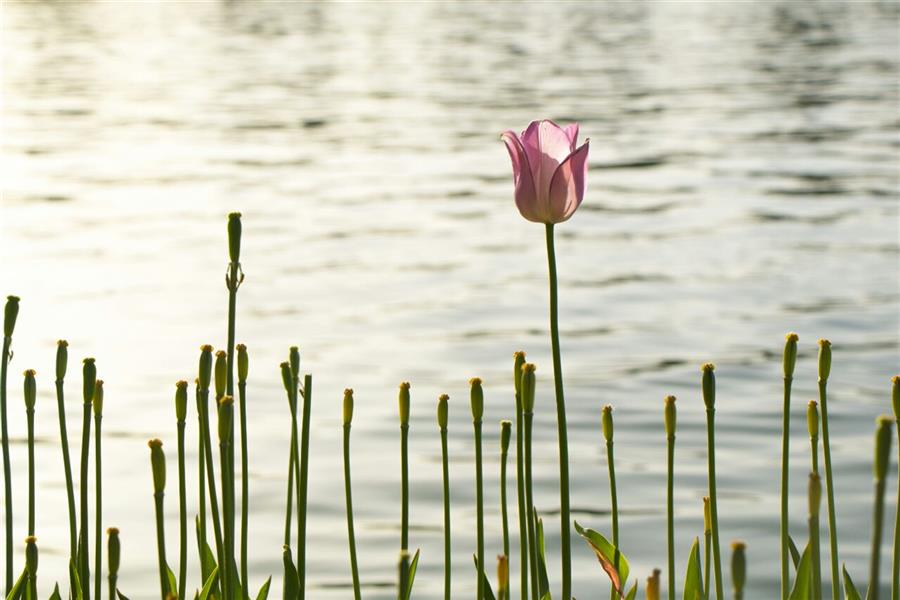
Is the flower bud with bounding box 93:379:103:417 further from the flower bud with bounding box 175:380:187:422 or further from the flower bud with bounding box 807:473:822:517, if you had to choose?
the flower bud with bounding box 807:473:822:517

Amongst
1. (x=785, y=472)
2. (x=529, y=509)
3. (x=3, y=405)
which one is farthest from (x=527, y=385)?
(x=3, y=405)

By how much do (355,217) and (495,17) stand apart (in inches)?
1365

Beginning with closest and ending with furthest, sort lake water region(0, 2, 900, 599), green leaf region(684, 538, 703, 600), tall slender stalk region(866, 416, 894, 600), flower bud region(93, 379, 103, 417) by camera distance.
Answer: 1. tall slender stalk region(866, 416, 894, 600)
2. flower bud region(93, 379, 103, 417)
3. green leaf region(684, 538, 703, 600)
4. lake water region(0, 2, 900, 599)

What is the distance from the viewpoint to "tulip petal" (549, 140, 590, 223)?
8.53ft

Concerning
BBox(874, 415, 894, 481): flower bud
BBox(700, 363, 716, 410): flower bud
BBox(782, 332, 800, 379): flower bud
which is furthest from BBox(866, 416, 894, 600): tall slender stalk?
BBox(782, 332, 800, 379): flower bud

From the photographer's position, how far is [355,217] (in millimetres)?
13797

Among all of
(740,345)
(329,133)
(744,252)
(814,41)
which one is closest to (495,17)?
(814,41)

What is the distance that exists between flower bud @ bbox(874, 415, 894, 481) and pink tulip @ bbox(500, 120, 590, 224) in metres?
0.89

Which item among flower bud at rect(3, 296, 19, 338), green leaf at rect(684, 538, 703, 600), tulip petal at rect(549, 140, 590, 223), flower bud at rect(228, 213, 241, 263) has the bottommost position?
green leaf at rect(684, 538, 703, 600)

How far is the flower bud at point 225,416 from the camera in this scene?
222 centimetres

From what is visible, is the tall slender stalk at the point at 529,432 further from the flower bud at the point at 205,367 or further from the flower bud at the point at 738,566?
the flower bud at the point at 738,566

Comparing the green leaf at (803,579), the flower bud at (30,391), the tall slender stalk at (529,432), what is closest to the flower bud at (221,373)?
the flower bud at (30,391)

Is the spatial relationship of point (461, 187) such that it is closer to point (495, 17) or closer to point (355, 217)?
point (355, 217)

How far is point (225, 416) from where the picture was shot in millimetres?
2236
